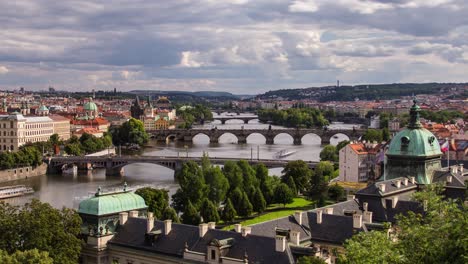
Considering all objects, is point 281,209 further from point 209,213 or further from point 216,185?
point 209,213

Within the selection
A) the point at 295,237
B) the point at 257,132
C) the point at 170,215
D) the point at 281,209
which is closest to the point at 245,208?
the point at 281,209

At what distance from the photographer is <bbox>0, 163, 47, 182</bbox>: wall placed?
8526cm

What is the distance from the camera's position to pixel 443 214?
17.4 m

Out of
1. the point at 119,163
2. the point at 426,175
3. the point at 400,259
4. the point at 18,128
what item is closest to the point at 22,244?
the point at 400,259

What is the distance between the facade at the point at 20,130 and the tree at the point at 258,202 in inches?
2646

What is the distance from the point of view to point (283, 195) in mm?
58281

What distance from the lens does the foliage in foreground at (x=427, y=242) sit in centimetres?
1553

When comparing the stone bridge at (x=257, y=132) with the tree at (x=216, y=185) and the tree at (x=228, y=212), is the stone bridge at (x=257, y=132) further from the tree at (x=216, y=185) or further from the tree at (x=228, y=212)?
the tree at (x=228, y=212)

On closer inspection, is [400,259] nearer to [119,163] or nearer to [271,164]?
[271,164]

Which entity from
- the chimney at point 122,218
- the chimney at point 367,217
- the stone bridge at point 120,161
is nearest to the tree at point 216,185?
the chimney at point 122,218

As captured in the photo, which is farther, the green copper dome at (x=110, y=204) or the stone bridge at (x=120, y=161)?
the stone bridge at (x=120, y=161)

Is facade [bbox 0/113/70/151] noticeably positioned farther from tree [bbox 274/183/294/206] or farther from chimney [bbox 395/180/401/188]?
chimney [bbox 395/180/401/188]

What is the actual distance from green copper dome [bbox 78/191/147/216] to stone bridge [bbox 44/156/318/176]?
5369cm

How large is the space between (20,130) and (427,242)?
106337 mm
